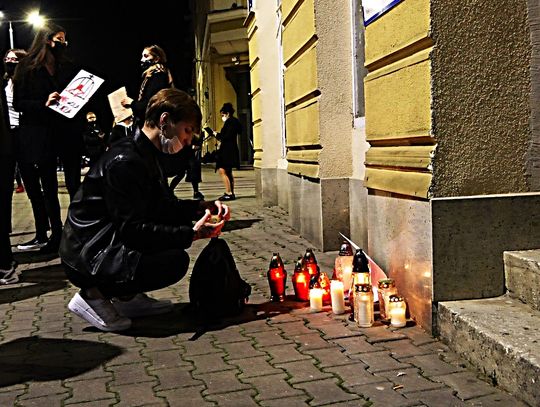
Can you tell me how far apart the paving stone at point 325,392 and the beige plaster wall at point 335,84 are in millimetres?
3768

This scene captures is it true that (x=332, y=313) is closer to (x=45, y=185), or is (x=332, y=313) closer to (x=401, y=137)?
(x=401, y=137)

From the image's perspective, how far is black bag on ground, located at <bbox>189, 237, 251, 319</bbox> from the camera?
5.20 metres

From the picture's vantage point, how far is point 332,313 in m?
5.27

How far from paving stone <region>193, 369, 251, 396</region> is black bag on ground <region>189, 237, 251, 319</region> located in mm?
1064

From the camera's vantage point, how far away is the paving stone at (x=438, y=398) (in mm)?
3527

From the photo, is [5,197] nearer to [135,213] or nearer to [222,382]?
[135,213]

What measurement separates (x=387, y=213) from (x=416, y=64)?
1.04m

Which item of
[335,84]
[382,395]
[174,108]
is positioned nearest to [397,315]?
[382,395]

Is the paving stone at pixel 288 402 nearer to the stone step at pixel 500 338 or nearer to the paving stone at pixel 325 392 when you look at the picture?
the paving stone at pixel 325 392

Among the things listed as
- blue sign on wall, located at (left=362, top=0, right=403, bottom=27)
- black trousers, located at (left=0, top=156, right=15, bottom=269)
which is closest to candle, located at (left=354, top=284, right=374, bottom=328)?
blue sign on wall, located at (left=362, top=0, right=403, bottom=27)

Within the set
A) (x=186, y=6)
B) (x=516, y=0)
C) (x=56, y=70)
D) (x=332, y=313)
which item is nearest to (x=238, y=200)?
(x=56, y=70)

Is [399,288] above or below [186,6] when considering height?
below

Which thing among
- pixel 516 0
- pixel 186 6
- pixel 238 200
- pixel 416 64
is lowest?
pixel 238 200

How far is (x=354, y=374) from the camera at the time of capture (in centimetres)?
400
